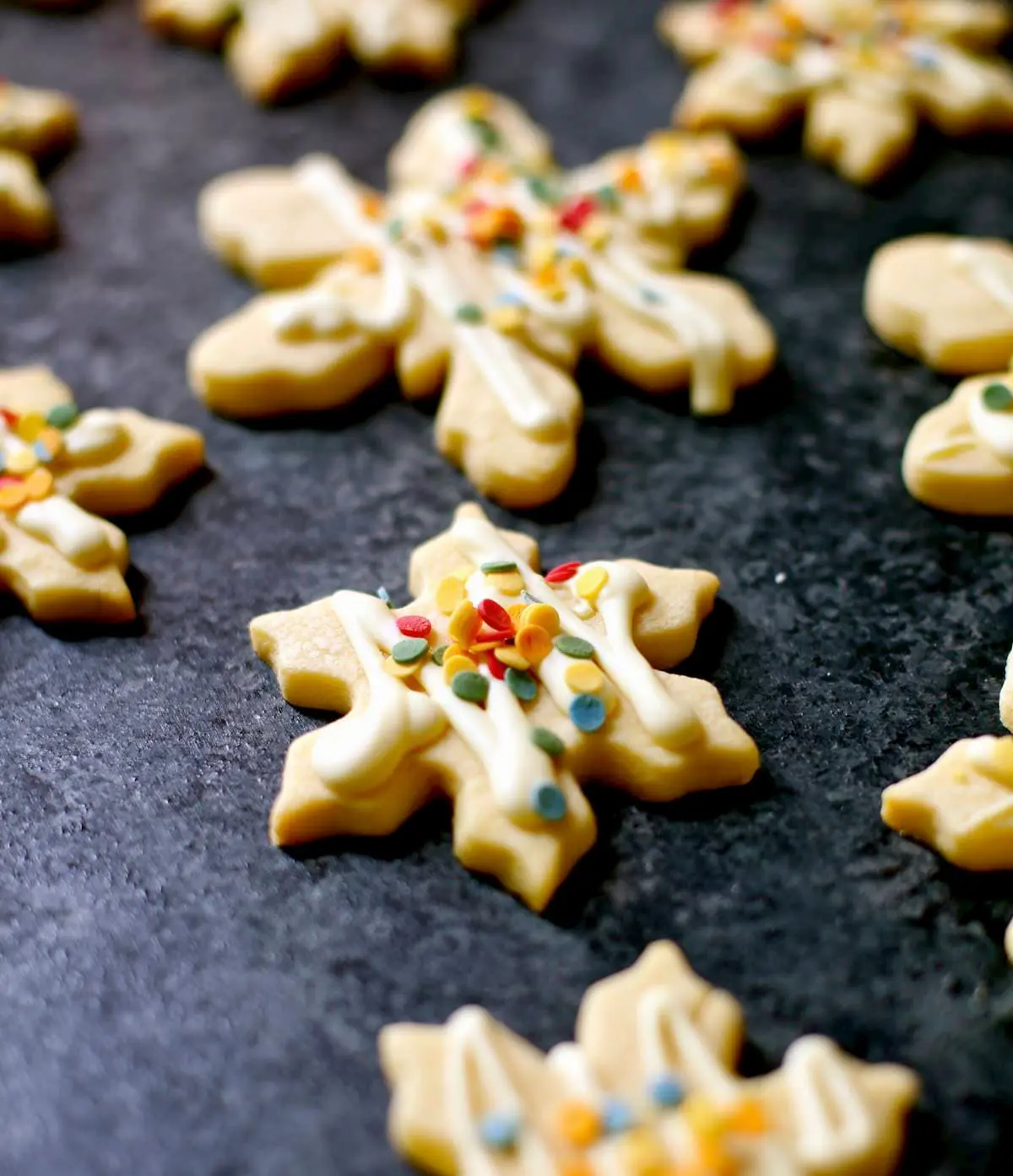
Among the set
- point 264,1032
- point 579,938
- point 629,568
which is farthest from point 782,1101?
point 629,568

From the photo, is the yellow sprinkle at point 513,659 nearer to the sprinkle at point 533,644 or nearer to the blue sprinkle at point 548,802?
the sprinkle at point 533,644

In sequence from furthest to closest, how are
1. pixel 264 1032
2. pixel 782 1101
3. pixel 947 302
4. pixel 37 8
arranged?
pixel 37 8 → pixel 947 302 → pixel 264 1032 → pixel 782 1101

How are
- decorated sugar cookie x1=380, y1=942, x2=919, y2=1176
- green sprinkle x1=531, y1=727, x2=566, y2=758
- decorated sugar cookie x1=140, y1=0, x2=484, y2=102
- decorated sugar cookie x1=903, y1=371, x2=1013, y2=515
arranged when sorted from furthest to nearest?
1. decorated sugar cookie x1=140, y1=0, x2=484, y2=102
2. decorated sugar cookie x1=903, y1=371, x2=1013, y2=515
3. green sprinkle x1=531, y1=727, x2=566, y2=758
4. decorated sugar cookie x1=380, y1=942, x2=919, y2=1176

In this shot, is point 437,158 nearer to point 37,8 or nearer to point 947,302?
point 947,302

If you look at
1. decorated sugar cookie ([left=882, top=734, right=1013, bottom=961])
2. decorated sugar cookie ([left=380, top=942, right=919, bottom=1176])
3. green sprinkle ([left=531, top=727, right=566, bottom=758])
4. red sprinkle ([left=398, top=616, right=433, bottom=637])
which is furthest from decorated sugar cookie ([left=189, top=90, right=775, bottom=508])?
decorated sugar cookie ([left=380, top=942, right=919, bottom=1176])

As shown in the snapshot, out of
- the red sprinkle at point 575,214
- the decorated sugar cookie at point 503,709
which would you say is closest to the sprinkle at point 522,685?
the decorated sugar cookie at point 503,709

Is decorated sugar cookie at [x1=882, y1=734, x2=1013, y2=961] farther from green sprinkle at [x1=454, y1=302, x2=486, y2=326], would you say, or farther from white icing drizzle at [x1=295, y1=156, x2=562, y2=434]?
green sprinkle at [x1=454, y1=302, x2=486, y2=326]
